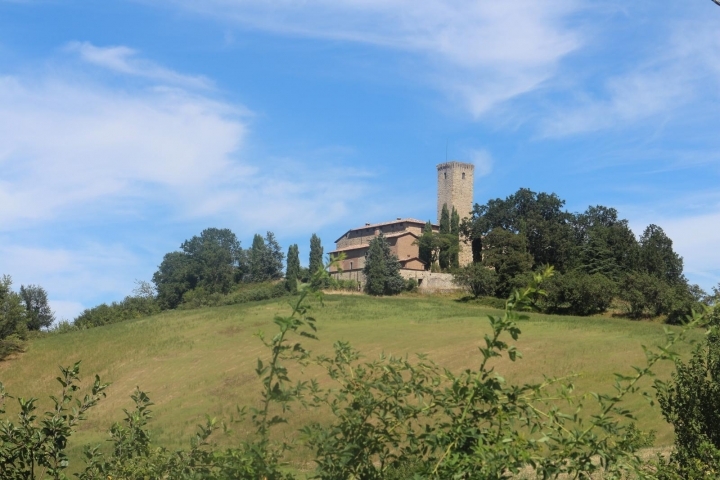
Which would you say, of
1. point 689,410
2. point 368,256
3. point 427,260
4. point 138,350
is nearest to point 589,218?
point 427,260

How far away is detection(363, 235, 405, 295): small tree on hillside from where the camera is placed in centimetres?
7938

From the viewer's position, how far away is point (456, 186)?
111125 millimetres

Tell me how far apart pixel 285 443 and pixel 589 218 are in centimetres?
8951

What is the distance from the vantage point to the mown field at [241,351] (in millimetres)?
32438

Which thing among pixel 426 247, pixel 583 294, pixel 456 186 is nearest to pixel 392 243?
pixel 426 247

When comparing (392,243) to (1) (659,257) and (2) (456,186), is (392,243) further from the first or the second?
(1) (659,257)

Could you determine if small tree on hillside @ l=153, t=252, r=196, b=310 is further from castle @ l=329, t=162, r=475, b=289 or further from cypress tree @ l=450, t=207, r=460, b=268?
cypress tree @ l=450, t=207, r=460, b=268

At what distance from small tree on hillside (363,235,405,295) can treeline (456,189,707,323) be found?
6.90m

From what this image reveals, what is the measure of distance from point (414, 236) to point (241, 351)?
50984 mm

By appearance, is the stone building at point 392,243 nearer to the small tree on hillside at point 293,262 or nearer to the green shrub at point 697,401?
the small tree on hillside at point 293,262

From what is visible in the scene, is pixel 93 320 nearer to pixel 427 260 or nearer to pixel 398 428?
pixel 427 260

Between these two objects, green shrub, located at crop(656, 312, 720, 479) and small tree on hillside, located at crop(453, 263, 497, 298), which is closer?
green shrub, located at crop(656, 312, 720, 479)

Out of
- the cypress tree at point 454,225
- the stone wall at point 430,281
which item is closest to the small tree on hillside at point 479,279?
the stone wall at point 430,281

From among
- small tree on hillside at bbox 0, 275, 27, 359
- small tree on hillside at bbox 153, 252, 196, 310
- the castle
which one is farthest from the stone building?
small tree on hillside at bbox 0, 275, 27, 359
